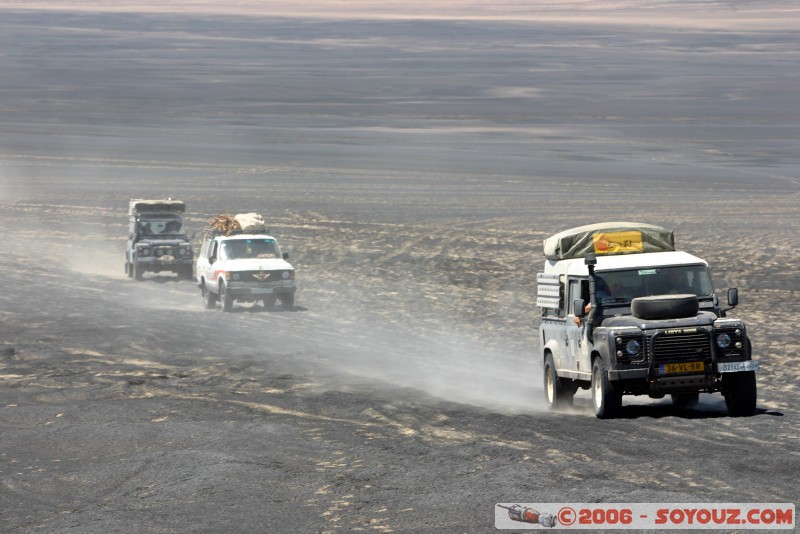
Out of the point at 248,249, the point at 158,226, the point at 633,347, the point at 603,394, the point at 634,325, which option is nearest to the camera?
the point at 633,347

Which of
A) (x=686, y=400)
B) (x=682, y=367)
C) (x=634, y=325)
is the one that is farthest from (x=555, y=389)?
(x=682, y=367)

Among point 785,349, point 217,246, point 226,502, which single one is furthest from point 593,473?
point 217,246

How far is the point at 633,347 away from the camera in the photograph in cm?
2089

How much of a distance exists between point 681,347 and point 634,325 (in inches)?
28.6

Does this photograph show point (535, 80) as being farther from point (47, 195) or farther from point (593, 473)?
point (593, 473)

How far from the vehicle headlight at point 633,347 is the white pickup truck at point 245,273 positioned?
20.2 meters

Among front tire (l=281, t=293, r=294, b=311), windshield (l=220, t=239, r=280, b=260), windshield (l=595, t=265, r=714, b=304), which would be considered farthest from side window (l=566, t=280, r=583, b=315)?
windshield (l=220, t=239, r=280, b=260)

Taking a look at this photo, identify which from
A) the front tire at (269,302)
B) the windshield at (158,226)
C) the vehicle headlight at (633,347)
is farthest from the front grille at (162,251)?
the vehicle headlight at (633,347)

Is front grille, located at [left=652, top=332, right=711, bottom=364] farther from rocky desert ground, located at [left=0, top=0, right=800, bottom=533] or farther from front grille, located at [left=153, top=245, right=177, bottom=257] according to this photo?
front grille, located at [left=153, top=245, right=177, bottom=257]

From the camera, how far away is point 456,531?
16766 millimetres

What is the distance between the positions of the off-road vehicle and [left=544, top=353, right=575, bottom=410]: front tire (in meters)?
25.2

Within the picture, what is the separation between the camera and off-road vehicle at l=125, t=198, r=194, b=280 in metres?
47.7

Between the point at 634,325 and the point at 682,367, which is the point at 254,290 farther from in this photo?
the point at 682,367

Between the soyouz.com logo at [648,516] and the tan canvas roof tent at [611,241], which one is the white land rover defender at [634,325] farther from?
the soyouz.com logo at [648,516]
